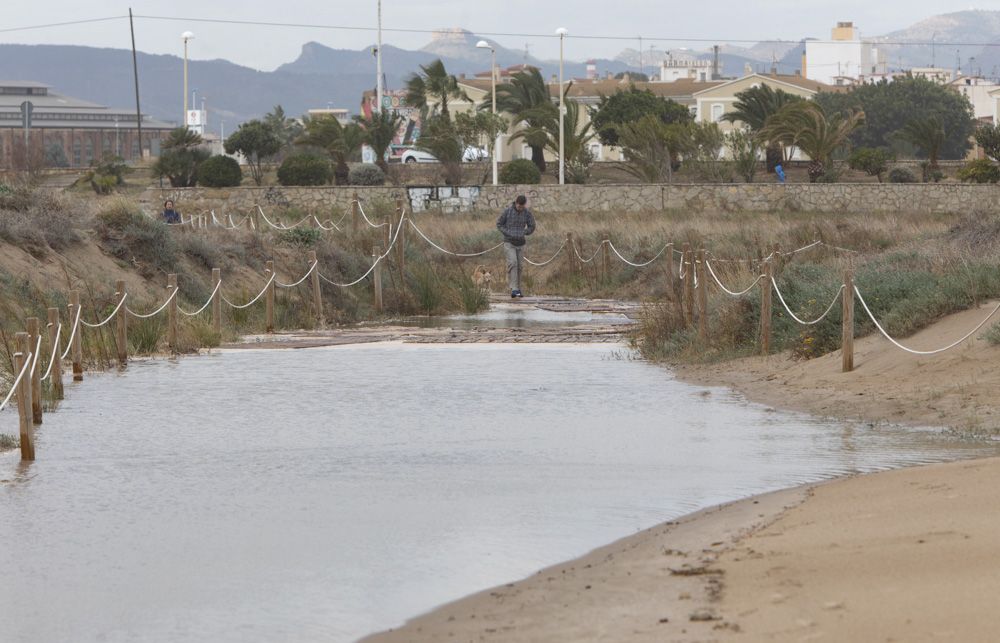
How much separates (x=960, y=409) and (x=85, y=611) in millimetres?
7571

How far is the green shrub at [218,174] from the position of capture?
5200 cm

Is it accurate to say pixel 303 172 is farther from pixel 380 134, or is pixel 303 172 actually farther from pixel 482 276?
pixel 482 276

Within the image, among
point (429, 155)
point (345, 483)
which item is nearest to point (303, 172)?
point (429, 155)

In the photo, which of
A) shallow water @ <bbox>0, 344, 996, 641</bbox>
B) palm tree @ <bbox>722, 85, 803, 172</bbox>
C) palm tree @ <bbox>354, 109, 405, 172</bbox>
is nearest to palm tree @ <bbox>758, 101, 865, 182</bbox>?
palm tree @ <bbox>722, 85, 803, 172</bbox>

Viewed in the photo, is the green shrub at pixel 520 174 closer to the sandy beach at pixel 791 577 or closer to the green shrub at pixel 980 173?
the green shrub at pixel 980 173

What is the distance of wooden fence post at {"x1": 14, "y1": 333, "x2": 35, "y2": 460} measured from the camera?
37.1 feet

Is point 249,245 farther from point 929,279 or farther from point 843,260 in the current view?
point 929,279

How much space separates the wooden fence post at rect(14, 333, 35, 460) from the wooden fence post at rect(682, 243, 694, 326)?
9.27m

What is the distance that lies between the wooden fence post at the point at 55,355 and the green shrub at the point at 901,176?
141 feet

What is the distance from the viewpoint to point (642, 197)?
156ft

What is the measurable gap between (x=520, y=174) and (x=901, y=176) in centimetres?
1324

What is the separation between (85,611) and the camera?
298 inches

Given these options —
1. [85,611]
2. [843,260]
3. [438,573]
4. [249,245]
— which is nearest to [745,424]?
[438,573]

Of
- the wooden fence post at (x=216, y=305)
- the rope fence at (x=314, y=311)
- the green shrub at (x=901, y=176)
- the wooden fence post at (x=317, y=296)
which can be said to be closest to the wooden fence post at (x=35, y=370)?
the rope fence at (x=314, y=311)
